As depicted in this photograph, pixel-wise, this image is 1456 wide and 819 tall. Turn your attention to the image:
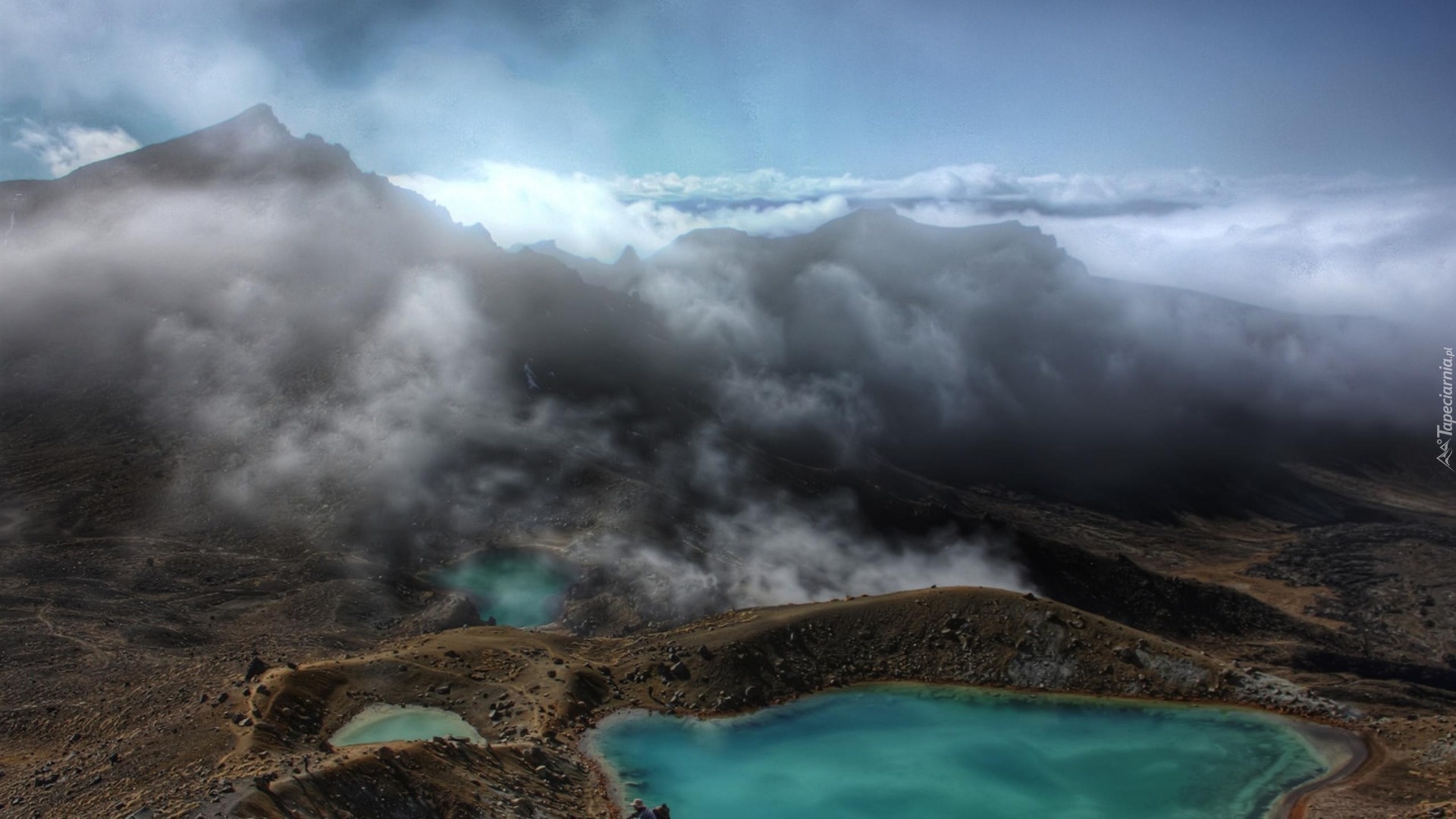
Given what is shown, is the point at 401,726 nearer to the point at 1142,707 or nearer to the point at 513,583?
the point at 1142,707

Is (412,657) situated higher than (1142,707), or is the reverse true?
(412,657)

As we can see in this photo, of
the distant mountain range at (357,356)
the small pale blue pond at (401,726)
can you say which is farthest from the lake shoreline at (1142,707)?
the distant mountain range at (357,356)

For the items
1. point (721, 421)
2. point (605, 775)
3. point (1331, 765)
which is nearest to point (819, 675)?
point (605, 775)

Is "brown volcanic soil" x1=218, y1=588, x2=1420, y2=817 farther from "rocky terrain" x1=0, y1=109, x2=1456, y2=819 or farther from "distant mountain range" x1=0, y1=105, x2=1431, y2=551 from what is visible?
"distant mountain range" x1=0, y1=105, x2=1431, y2=551

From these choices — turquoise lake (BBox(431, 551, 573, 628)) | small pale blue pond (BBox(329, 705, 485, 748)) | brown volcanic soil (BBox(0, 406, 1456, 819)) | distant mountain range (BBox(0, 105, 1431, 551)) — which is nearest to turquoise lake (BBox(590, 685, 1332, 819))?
brown volcanic soil (BBox(0, 406, 1456, 819))

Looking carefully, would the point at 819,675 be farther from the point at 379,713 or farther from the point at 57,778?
the point at 57,778

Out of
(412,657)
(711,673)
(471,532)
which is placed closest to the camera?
(412,657)

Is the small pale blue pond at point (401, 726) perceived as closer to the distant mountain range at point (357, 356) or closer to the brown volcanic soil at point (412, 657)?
the brown volcanic soil at point (412, 657)

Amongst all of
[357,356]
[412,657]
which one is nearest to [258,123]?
[357,356]
